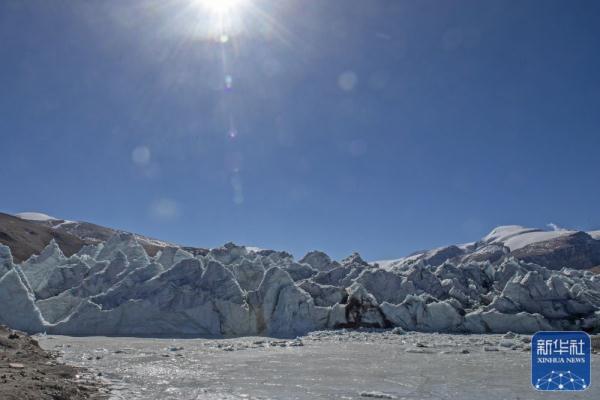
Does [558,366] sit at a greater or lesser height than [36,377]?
greater

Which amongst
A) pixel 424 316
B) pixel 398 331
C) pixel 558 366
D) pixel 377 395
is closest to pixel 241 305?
pixel 398 331

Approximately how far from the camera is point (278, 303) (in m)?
30.9

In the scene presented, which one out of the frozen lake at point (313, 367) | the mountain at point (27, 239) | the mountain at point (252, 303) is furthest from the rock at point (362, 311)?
the mountain at point (27, 239)

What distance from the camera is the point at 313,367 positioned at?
1712 cm

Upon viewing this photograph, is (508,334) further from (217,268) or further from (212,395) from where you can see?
(212,395)

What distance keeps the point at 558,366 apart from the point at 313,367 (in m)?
7.78

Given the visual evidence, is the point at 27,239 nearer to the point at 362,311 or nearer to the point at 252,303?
the point at 252,303

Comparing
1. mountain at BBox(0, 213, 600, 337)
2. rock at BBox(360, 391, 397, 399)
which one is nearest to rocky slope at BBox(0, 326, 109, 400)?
rock at BBox(360, 391, 397, 399)

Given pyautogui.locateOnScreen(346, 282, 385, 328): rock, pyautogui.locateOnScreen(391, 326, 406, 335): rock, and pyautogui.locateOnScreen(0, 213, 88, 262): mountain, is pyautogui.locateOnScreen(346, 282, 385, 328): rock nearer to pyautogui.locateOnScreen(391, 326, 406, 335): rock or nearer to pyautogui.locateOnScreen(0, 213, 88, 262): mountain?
pyautogui.locateOnScreen(391, 326, 406, 335): rock

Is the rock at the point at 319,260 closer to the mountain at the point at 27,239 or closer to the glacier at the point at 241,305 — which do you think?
the glacier at the point at 241,305

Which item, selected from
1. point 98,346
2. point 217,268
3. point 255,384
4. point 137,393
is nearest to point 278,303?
point 217,268

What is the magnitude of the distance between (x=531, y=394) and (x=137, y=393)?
1020 centimetres

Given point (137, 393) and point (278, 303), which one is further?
point (278, 303)

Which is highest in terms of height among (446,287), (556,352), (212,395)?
(446,287)
